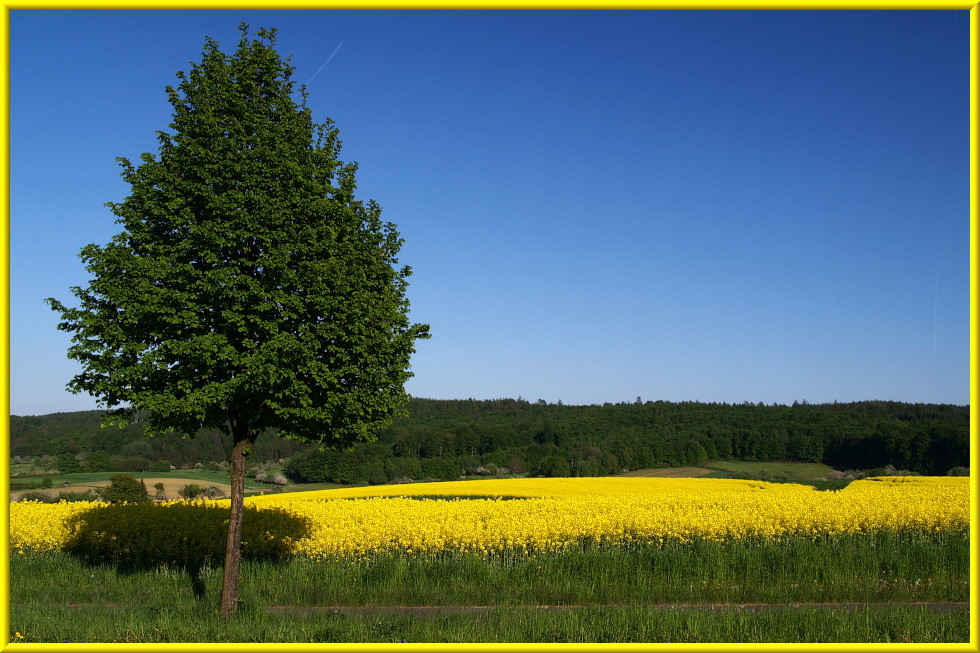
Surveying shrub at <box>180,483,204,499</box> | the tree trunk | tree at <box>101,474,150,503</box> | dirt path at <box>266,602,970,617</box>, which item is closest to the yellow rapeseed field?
dirt path at <box>266,602,970,617</box>

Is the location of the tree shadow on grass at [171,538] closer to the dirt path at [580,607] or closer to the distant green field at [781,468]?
the dirt path at [580,607]

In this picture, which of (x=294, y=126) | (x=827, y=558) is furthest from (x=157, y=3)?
(x=827, y=558)

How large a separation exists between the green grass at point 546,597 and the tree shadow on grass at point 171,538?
89cm

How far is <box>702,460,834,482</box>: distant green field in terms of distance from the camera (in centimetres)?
7621

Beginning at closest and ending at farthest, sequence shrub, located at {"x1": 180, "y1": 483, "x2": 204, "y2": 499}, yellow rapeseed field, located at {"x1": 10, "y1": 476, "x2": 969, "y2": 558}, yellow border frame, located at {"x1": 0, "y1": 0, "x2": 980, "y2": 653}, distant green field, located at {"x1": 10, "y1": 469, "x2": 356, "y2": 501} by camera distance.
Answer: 1. yellow border frame, located at {"x1": 0, "y1": 0, "x2": 980, "y2": 653}
2. yellow rapeseed field, located at {"x1": 10, "y1": 476, "x2": 969, "y2": 558}
3. shrub, located at {"x1": 180, "y1": 483, "x2": 204, "y2": 499}
4. distant green field, located at {"x1": 10, "y1": 469, "x2": 356, "y2": 501}

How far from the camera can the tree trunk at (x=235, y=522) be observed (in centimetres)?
1119

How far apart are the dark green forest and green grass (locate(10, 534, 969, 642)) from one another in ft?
198

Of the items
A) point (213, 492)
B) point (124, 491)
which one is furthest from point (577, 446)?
point (124, 491)

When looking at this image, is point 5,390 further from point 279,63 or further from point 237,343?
point 279,63

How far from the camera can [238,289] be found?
10.8m

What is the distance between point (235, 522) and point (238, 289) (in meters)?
3.86

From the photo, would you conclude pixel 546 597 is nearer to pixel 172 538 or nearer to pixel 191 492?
pixel 172 538

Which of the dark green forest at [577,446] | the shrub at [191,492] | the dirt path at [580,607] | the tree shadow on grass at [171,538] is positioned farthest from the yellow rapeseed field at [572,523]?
the dark green forest at [577,446]

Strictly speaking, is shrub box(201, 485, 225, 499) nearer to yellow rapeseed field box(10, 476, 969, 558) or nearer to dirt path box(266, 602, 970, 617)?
yellow rapeseed field box(10, 476, 969, 558)
